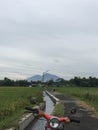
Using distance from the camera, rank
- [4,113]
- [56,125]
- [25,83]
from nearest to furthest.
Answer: [56,125]
[4,113]
[25,83]

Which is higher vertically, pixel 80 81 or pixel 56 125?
pixel 80 81

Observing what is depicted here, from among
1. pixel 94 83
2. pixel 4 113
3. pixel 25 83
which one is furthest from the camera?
pixel 25 83

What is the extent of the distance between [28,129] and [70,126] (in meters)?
1.88

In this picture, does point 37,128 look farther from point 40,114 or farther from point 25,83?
point 25,83

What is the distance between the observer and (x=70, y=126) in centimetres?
1527

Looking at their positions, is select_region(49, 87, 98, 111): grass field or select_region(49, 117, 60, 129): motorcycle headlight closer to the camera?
select_region(49, 117, 60, 129): motorcycle headlight

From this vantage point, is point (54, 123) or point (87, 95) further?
point (87, 95)

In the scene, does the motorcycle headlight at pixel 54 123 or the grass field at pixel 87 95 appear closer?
the motorcycle headlight at pixel 54 123

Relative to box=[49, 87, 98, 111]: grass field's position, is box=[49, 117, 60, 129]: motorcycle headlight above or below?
below

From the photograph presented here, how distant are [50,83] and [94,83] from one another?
40353 mm

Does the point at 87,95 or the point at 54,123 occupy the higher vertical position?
the point at 87,95

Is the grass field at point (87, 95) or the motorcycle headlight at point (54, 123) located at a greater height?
the grass field at point (87, 95)

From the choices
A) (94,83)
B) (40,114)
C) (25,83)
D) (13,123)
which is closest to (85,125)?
(13,123)

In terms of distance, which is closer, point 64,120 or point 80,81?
point 64,120
